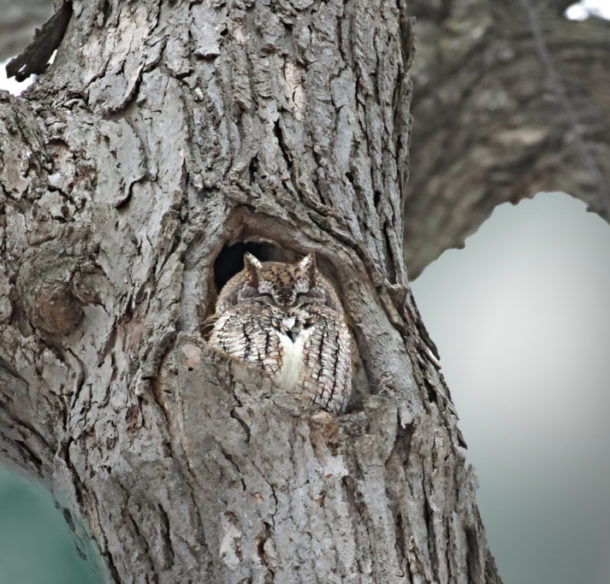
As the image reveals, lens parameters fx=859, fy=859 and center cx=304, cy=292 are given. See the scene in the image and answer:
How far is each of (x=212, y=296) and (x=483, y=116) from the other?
5.44 feet

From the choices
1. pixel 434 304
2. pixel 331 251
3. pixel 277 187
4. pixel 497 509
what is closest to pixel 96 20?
pixel 277 187

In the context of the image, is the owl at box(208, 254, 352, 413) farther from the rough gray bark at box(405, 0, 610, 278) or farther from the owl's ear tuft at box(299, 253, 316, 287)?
the rough gray bark at box(405, 0, 610, 278)

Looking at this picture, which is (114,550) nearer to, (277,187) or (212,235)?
(212,235)

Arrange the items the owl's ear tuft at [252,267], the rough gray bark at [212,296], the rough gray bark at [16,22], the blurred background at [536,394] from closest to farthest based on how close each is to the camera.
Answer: the rough gray bark at [212,296] → the owl's ear tuft at [252,267] → the blurred background at [536,394] → the rough gray bark at [16,22]

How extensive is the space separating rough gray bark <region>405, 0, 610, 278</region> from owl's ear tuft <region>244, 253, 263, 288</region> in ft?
3.93

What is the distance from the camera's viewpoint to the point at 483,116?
10.8 ft

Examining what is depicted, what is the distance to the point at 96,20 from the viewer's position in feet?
8.45

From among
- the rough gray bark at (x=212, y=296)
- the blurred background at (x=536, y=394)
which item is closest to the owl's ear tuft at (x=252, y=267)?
the rough gray bark at (x=212, y=296)

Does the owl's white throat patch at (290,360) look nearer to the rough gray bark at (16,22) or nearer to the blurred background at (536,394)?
the blurred background at (536,394)

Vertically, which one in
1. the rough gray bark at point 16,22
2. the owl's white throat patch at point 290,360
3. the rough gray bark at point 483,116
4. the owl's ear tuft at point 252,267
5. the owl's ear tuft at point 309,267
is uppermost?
the rough gray bark at point 16,22

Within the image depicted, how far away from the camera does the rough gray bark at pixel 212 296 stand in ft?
5.57

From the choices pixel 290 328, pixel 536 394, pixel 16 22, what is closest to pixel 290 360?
pixel 290 328

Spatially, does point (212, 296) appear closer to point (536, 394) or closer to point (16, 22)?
point (536, 394)

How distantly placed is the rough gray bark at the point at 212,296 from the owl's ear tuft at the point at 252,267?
181 millimetres
